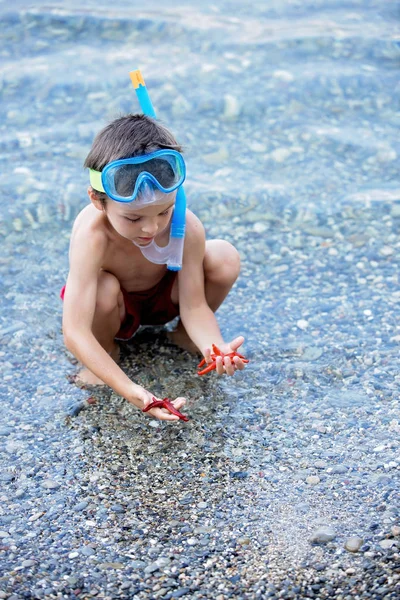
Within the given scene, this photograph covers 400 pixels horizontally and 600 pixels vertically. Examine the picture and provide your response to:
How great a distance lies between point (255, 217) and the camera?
5672mm

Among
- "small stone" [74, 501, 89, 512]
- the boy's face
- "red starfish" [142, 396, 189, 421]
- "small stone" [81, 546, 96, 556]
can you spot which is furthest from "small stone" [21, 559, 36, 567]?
the boy's face

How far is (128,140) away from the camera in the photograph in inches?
131

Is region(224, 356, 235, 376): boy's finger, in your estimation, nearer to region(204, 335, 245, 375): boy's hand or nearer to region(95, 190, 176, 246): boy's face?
region(204, 335, 245, 375): boy's hand

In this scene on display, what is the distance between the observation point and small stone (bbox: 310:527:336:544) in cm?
294

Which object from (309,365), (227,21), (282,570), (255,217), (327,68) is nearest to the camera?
(282,570)

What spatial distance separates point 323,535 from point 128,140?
1.82 metres

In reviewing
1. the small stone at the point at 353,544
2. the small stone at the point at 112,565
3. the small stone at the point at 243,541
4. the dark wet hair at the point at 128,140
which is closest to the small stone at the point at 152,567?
the small stone at the point at 112,565

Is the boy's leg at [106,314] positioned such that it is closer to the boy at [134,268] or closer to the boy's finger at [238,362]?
the boy at [134,268]

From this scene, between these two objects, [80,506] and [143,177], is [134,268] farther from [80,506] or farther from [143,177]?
[80,506]

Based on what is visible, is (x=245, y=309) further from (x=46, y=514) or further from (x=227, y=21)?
(x=227, y=21)

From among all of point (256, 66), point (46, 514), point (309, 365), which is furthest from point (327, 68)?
point (46, 514)

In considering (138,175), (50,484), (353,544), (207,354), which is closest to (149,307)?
(207,354)

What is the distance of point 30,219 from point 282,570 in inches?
143

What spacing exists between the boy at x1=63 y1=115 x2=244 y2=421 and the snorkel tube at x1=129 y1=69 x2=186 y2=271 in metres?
0.05
